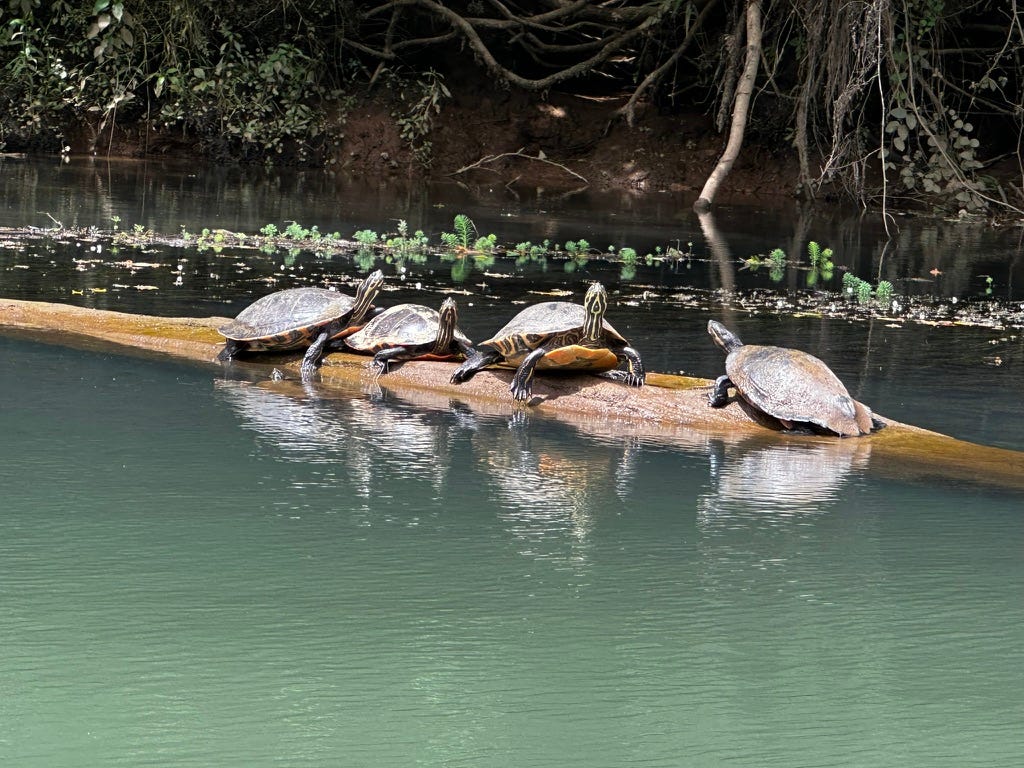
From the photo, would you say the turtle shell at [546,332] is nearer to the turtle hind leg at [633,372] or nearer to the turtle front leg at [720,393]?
the turtle hind leg at [633,372]

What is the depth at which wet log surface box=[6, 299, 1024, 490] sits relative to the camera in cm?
519

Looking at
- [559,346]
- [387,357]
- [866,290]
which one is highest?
[866,290]

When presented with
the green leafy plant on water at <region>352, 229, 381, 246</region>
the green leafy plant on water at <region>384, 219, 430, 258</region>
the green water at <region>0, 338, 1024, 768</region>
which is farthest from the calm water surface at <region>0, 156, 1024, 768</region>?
the green leafy plant on water at <region>352, 229, 381, 246</region>

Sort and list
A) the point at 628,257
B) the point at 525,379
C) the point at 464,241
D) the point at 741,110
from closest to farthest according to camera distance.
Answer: the point at 525,379
the point at 628,257
the point at 464,241
the point at 741,110

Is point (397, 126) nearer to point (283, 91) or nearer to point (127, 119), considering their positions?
Answer: point (283, 91)

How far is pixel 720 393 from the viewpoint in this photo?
18.8ft

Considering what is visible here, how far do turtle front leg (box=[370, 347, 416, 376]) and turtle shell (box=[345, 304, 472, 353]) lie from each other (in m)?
0.03

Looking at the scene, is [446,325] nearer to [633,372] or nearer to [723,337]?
[633,372]

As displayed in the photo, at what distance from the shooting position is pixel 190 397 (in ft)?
19.0

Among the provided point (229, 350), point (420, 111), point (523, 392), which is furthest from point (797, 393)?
point (420, 111)

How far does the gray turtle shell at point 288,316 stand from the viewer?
6.21m

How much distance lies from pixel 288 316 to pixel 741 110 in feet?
30.6

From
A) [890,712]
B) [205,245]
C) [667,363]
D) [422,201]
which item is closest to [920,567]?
[890,712]

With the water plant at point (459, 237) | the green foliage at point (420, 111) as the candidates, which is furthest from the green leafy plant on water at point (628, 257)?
the green foliage at point (420, 111)
